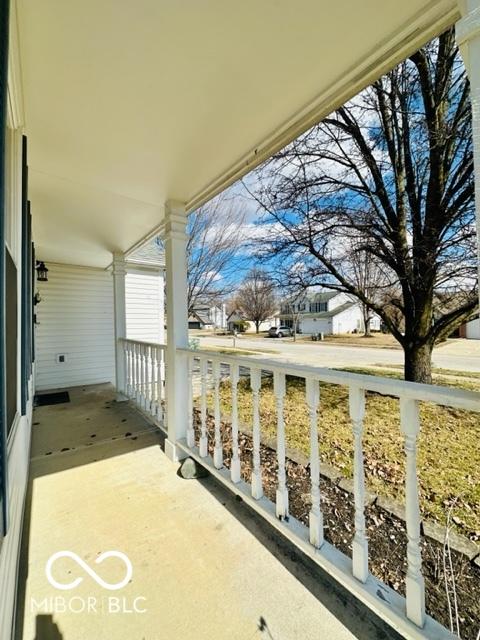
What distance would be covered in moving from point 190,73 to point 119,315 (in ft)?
13.1

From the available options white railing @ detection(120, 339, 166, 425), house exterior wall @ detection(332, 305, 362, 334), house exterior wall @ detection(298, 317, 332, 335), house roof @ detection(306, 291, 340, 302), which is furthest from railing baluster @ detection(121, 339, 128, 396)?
house exterior wall @ detection(332, 305, 362, 334)

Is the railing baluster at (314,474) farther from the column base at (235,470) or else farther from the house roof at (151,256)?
the house roof at (151,256)

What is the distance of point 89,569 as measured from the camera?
150 centimetres

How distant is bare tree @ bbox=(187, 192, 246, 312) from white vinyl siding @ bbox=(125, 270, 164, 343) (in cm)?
185

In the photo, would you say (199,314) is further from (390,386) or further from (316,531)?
(390,386)

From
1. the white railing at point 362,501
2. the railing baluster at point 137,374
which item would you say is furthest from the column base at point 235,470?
the railing baluster at point 137,374

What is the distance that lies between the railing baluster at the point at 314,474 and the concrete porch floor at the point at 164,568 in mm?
244

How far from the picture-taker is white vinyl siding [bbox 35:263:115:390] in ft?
18.0

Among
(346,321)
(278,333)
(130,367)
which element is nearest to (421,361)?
(130,367)

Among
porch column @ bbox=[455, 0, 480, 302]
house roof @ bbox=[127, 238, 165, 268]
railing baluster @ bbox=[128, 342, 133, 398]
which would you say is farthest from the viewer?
house roof @ bbox=[127, 238, 165, 268]

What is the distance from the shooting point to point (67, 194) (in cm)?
272

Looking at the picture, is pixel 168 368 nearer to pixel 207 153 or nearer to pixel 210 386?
pixel 207 153

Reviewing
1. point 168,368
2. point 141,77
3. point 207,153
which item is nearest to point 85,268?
point 168,368

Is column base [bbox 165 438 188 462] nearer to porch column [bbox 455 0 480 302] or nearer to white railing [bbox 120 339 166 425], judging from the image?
white railing [bbox 120 339 166 425]
